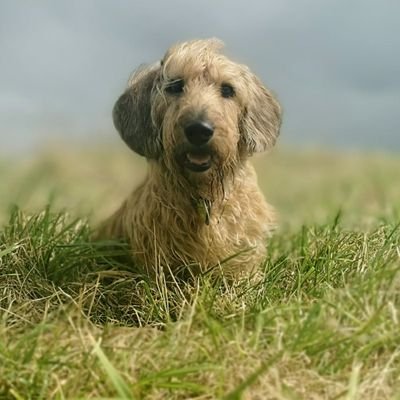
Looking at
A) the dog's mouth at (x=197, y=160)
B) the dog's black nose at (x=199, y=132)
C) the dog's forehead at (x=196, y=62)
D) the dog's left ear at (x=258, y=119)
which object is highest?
the dog's forehead at (x=196, y=62)

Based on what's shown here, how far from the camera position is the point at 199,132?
491 centimetres

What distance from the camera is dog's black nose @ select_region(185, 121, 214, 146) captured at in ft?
16.0

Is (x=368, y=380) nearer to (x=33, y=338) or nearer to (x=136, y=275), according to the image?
(x=33, y=338)

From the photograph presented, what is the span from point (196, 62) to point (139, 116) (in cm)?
58

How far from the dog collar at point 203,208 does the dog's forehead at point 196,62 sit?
2.59ft

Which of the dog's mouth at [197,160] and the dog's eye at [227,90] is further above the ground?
the dog's eye at [227,90]

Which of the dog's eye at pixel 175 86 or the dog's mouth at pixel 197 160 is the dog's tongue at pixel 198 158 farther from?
the dog's eye at pixel 175 86

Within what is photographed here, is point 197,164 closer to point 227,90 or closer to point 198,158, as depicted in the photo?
point 198,158

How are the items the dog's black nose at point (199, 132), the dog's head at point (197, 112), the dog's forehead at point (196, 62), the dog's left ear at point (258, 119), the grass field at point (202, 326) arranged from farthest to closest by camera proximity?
the dog's left ear at point (258, 119)
the dog's forehead at point (196, 62)
the dog's head at point (197, 112)
the dog's black nose at point (199, 132)
the grass field at point (202, 326)

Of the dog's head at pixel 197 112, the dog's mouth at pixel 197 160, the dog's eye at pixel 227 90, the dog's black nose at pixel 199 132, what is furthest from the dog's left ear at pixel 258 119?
the dog's black nose at pixel 199 132

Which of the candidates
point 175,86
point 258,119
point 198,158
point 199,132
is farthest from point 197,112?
point 258,119

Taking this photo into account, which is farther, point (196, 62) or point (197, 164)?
point (196, 62)

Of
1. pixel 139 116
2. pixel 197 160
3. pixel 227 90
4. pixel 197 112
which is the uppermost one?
pixel 227 90

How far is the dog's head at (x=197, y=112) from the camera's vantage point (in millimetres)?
4988
